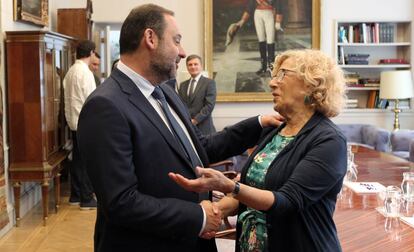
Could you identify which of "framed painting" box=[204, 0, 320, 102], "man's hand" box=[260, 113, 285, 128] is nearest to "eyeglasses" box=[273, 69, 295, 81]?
"man's hand" box=[260, 113, 285, 128]

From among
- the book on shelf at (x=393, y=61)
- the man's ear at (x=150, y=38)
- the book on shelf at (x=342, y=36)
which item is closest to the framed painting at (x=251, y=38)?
the book on shelf at (x=342, y=36)

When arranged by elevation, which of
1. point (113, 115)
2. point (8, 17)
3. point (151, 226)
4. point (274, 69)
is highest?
point (8, 17)

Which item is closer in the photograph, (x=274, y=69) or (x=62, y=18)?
(x=274, y=69)

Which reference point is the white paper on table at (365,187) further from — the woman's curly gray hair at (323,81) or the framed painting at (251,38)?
the framed painting at (251,38)

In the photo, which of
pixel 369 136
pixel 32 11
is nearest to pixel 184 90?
pixel 32 11

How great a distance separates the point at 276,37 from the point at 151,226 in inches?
271

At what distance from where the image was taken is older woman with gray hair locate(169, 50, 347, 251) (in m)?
1.78

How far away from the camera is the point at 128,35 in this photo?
1.85 metres

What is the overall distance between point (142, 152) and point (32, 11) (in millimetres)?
4821

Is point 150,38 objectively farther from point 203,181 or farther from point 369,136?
point 369,136

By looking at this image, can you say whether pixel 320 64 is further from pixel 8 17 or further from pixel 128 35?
pixel 8 17

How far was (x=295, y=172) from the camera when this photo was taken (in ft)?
6.05

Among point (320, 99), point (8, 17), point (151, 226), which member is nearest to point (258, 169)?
point (320, 99)

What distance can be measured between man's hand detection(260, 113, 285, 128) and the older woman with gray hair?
7 centimetres
